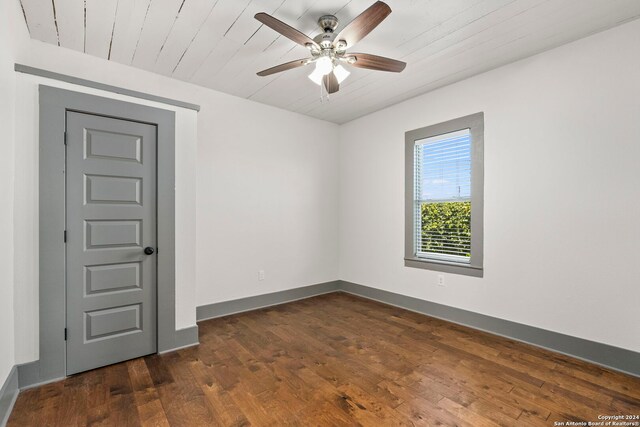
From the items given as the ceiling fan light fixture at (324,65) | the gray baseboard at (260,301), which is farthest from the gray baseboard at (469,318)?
the ceiling fan light fixture at (324,65)

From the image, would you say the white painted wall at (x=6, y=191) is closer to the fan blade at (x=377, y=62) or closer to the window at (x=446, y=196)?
the fan blade at (x=377, y=62)

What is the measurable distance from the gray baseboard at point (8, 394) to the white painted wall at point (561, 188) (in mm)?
3777

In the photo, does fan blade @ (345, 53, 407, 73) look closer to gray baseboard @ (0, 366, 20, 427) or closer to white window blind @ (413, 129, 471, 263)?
white window blind @ (413, 129, 471, 263)

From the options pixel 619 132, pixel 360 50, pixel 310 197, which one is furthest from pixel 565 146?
pixel 310 197

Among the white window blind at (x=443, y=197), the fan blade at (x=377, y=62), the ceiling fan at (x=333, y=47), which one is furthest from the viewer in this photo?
the white window blind at (x=443, y=197)

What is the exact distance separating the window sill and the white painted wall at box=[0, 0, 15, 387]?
3.79 meters

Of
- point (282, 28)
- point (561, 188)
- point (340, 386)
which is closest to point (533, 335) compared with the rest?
point (561, 188)

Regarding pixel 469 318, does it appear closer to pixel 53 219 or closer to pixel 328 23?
pixel 328 23

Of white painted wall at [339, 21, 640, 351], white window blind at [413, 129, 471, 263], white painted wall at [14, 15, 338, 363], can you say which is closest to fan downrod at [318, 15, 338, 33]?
white painted wall at [14, 15, 338, 363]

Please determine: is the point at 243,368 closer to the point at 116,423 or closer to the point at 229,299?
the point at 116,423

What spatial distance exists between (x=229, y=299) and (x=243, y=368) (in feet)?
4.69

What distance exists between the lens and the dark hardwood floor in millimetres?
1899

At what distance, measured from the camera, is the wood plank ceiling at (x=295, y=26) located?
7.36 ft

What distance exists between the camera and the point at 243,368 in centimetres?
251
